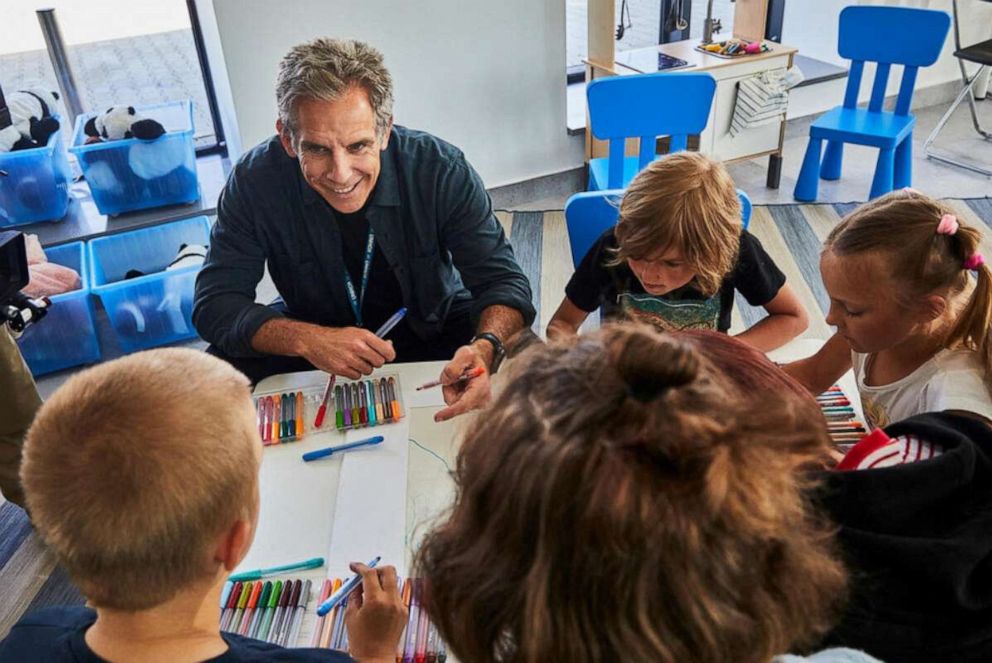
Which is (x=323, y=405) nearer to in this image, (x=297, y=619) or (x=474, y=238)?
(x=297, y=619)

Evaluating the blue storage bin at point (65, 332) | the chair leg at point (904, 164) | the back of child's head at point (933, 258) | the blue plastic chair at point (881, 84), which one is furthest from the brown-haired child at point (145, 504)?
the chair leg at point (904, 164)

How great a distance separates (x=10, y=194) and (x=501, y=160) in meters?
1.84

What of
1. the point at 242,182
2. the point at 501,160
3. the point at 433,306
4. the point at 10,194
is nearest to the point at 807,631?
the point at 433,306

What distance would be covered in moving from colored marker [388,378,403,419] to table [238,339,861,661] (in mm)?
15

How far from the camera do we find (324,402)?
4.24ft

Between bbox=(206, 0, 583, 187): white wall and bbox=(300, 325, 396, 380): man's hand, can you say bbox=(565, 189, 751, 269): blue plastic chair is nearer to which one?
bbox=(300, 325, 396, 380): man's hand

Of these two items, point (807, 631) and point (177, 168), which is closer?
point (807, 631)

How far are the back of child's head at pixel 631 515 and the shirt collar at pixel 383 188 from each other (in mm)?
1179

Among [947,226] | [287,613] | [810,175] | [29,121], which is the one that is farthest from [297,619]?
[810,175]

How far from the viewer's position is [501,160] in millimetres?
3365

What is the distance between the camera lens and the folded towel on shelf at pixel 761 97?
3.15 m

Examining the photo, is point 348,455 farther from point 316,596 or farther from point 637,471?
point 637,471

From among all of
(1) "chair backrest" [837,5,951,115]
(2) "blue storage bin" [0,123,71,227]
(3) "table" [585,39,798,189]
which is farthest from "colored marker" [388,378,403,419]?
(1) "chair backrest" [837,5,951,115]

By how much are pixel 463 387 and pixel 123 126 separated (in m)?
1.81
